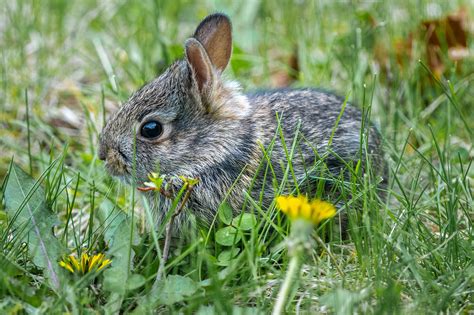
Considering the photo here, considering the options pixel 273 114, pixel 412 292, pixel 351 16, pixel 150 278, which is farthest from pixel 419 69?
pixel 150 278

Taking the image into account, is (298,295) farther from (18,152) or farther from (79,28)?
(79,28)

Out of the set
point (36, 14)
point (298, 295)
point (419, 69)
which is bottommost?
point (298, 295)

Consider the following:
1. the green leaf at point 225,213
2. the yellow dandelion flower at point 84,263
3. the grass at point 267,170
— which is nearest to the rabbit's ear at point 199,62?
the grass at point 267,170

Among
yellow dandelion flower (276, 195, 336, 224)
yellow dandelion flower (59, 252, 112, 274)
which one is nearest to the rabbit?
yellow dandelion flower (59, 252, 112, 274)

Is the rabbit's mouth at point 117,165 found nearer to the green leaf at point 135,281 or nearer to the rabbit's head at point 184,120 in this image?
the rabbit's head at point 184,120

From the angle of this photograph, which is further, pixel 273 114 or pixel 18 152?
pixel 18 152

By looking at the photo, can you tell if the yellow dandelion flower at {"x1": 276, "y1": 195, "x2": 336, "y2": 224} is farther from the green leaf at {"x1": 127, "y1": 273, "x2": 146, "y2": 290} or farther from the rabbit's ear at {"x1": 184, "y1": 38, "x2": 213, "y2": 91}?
the rabbit's ear at {"x1": 184, "y1": 38, "x2": 213, "y2": 91}

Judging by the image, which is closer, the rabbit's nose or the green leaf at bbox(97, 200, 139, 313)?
the green leaf at bbox(97, 200, 139, 313)
